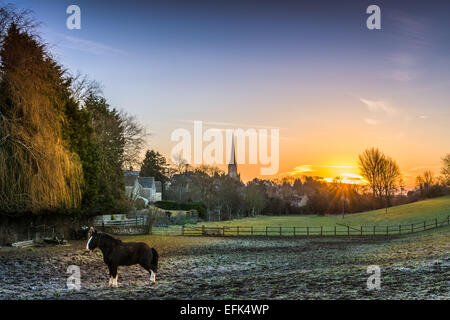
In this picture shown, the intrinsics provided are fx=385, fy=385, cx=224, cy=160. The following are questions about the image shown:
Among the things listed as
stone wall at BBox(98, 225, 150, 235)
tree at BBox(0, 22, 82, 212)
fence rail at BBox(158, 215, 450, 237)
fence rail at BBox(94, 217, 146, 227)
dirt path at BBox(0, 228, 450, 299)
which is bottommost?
fence rail at BBox(158, 215, 450, 237)

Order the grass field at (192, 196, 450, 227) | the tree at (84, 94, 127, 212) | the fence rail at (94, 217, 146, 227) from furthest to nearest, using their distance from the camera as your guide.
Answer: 1. the grass field at (192, 196, 450, 227)
2. the fence rail at (94, 217, 146, 227)
3. the tree at (84, 94, 127, 212)

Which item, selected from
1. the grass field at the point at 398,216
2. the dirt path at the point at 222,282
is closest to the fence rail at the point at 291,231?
the grass field at the point at 398,216

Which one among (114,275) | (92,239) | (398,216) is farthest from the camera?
(398,216)

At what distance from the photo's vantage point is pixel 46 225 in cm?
2589

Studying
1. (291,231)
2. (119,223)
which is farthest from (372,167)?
(119,223)

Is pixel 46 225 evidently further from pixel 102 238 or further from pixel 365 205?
pixel 365 205

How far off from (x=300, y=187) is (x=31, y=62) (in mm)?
106556

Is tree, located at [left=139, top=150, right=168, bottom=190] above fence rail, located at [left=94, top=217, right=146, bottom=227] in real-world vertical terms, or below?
above

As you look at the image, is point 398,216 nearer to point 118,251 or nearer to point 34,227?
point 34,227

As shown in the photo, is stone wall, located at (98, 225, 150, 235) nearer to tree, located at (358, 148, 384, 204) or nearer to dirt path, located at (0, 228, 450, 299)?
dirt path, located at (0, 228, 450, 299)

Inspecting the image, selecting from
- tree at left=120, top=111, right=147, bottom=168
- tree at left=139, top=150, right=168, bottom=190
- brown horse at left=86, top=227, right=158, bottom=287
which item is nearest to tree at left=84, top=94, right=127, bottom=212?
tree at left=120, top=111, right=147, bottom=168

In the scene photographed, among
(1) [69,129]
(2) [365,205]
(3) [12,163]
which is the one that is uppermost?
(1) [69,129]

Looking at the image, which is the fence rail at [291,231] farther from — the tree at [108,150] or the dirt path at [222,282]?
the dirt path at [222,282]

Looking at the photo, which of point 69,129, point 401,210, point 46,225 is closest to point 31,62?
point 69,129
